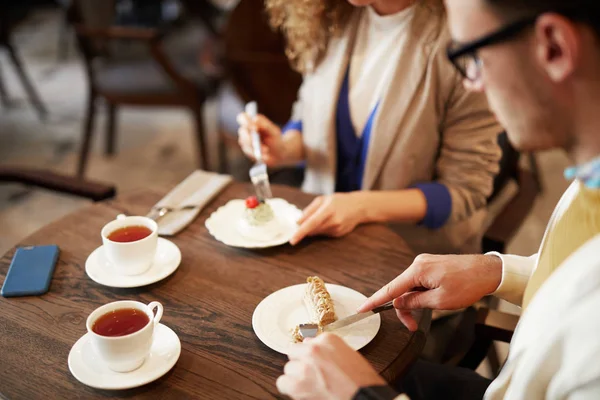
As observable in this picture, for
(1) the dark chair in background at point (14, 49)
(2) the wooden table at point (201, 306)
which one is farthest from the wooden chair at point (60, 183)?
(1) the dark chair in background at point (14, 49)

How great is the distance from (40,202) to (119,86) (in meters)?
0.81

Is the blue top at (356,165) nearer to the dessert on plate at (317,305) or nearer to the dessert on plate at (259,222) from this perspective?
the dessert on plate at (259,222)

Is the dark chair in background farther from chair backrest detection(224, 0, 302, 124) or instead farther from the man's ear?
the man's ear

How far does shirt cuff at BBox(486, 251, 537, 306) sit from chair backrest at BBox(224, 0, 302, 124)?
5.59ft

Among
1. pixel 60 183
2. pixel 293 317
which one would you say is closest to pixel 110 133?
pixel 60 183

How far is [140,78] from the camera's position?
315 centimetres

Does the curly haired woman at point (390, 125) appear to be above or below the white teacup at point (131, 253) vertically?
above

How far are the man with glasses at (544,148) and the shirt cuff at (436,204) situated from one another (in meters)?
0.61

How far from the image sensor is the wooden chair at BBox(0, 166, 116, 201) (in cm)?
164

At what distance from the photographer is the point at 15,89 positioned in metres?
4.85

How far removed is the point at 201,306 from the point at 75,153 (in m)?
3.04

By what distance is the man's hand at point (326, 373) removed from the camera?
85 centimetres

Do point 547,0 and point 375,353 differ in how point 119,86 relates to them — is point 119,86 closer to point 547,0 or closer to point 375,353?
point 375,353

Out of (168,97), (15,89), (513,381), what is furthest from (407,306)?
(15,89)
